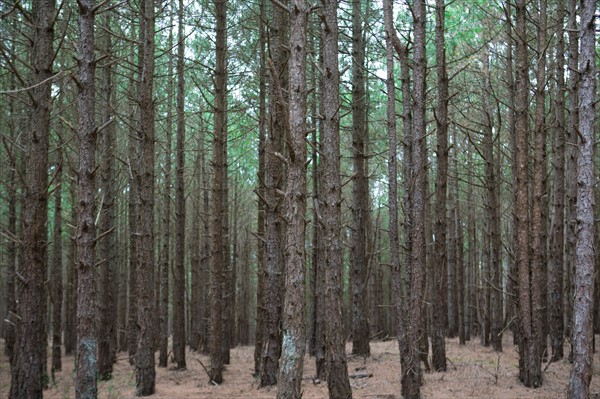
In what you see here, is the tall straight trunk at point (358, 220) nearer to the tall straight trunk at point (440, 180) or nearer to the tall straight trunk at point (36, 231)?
the tall straight trunk at point (440, 180)

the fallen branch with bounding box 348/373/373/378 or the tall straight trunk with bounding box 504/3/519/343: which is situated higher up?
the tall straight trunk with bounding box 504/3/519/343

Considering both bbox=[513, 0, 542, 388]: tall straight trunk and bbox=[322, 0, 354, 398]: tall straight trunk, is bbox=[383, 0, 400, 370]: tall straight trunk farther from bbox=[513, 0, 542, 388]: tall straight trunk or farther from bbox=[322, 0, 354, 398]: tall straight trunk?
bbox=[513, 0, 542, 388]: tall straight trunk

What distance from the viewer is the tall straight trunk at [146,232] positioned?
995 centimetres

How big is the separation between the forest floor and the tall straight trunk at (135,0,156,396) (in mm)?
547

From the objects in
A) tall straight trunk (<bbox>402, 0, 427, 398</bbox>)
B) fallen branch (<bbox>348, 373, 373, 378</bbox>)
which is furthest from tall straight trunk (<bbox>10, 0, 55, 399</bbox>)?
fallen branch (<bbox>348, 373, 373, 378</bbox>)

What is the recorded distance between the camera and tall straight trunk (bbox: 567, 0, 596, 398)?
22.0 feet

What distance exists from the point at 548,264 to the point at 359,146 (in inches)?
240

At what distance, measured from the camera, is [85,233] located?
5891 mm

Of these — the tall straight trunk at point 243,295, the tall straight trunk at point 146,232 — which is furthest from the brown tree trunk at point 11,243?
→ the tall straight trunk at point 243,295

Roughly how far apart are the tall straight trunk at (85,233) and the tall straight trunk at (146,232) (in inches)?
158

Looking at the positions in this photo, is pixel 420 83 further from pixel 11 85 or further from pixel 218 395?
pixel 11 85

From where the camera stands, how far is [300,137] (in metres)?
6.00

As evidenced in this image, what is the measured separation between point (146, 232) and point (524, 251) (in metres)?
6.76

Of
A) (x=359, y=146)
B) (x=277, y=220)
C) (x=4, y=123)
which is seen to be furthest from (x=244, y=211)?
(x=277, y=220)
